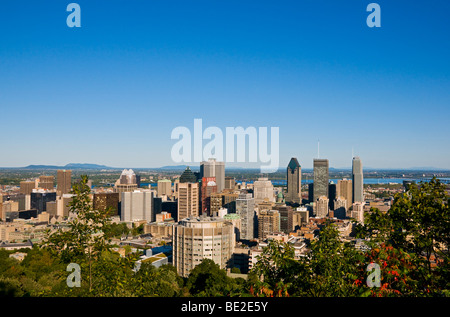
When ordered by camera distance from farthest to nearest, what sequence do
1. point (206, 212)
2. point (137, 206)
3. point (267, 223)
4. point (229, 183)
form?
point (229, 183), point (137, 206), point (206, 212), point (267, 223)

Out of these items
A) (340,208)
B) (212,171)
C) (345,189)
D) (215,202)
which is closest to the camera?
(215,202)

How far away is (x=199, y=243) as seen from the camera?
14.6 meters

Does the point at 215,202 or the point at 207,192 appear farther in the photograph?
the point at 207,192

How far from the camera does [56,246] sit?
2943mm

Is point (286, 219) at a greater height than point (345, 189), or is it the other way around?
point (345, 189)

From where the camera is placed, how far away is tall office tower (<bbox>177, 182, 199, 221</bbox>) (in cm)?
2959

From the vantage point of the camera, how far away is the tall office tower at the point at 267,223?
2594cm

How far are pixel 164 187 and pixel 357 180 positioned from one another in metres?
22.5

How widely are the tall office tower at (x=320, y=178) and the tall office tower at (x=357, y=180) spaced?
371 cm

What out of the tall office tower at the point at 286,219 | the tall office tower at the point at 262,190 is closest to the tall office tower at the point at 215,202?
the tall office tower at the point at 286,219

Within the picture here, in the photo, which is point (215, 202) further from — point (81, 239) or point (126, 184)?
point (81, 239)

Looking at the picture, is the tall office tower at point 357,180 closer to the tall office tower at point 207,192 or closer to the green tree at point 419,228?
the tall office tower at point 207,192

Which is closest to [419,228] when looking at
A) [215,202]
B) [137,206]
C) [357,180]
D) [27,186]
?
[215,202]

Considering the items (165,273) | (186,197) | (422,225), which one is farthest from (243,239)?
(422,225)
